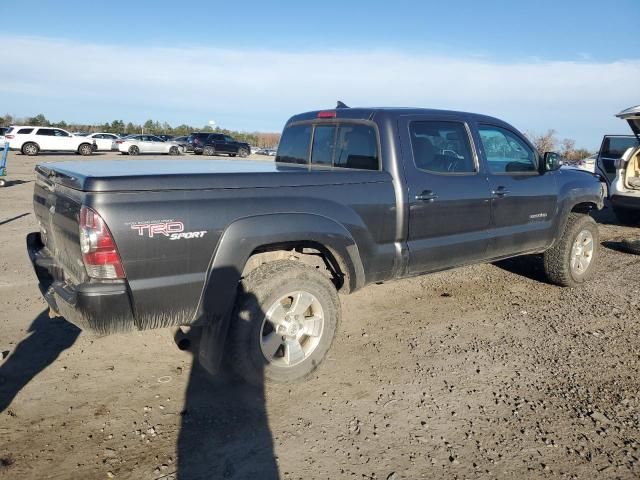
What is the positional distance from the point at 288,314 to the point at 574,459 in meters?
1.90

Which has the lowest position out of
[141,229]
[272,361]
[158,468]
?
[158,468]

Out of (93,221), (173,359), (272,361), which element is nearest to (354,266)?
(272,361)

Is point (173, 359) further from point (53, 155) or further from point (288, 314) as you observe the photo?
point (53, 155)

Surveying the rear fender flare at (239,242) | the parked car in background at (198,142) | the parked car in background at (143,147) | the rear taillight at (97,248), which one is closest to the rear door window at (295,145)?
the rear fender flare at (239,242)

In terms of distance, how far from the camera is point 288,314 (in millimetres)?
3510

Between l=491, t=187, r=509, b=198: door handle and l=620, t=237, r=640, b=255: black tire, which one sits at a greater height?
l=491, t=187, r=509, b=198: door handle

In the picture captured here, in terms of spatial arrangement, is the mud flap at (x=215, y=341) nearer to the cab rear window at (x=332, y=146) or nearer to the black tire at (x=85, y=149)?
the cab rear window at (x=332, y=146)

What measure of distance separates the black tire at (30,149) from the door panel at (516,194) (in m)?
29.3

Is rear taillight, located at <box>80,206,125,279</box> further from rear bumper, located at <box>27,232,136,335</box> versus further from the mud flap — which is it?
the mud flap

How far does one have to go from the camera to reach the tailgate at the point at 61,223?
2.87m

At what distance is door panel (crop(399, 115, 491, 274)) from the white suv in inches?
1131

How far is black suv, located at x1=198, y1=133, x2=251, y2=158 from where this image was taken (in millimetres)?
35625

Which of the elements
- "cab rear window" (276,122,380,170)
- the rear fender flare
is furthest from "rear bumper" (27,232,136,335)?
"cab rear window" (276,122,380,170)

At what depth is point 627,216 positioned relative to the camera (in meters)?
10.3
